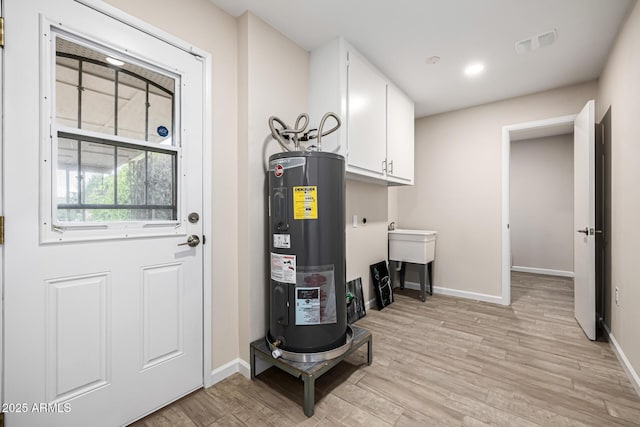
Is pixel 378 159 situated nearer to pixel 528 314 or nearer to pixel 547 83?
pixel 547 83

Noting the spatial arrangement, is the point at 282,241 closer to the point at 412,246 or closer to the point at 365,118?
the point at 365,118

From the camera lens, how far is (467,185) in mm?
3582

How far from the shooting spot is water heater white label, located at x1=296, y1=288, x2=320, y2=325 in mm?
1700

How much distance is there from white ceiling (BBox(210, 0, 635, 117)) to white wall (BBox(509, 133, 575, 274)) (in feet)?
7.81

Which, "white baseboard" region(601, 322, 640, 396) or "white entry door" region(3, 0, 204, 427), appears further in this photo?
"white baseboard" region(601, 322, 640, 396)

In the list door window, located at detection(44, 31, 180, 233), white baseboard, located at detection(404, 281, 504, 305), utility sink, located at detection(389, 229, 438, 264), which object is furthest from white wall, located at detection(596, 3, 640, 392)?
door window, located at detection(44, 31, 180, 233)

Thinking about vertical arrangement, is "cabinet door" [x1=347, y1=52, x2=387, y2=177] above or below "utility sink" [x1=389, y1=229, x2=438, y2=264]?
above

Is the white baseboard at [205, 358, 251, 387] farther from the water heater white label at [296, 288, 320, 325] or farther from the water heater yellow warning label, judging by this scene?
the water heater yellow warning label

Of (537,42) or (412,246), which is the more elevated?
(537,42)

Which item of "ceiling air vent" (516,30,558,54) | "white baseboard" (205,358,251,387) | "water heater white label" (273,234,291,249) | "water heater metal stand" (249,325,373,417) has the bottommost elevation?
"white baseboard" (205,358,251,387)

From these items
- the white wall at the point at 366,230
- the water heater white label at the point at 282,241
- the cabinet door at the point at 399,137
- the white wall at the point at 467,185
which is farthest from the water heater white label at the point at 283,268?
the white wall at the point at 467,185

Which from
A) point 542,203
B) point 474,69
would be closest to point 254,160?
point 474,69

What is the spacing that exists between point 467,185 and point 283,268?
290cm

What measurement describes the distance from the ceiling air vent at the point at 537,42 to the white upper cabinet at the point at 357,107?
1.09 metres
